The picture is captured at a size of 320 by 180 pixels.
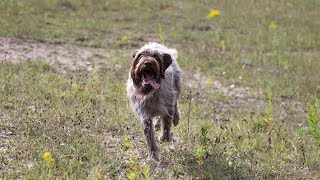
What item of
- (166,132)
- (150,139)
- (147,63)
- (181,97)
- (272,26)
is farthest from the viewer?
(272,26)

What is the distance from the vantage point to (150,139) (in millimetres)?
8031

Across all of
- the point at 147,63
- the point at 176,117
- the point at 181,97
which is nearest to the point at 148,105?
the point at 147,63

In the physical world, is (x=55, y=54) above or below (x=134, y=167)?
below

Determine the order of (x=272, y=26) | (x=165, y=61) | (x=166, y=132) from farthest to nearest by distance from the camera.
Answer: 1. (x=272, y=26)
2. (x=166, y=132)
3. (x=165, y=61)

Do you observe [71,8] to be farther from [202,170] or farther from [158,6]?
[202,170]

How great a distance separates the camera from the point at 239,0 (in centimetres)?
2175

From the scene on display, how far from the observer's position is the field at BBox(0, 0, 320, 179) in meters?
7.70

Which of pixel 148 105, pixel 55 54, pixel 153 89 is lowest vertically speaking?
pixel 55 54

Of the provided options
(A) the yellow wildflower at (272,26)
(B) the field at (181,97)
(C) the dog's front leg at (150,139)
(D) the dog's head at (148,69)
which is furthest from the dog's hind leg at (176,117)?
(A) the yellow wildflower at (272,26)

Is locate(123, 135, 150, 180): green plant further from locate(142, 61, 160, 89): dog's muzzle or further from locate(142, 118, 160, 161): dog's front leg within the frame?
locate(142, 61, 160, 89): dog's muzzle

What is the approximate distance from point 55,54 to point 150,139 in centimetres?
617

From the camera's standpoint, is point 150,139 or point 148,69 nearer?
point 148,69

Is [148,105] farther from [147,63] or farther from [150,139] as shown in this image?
[147,63]

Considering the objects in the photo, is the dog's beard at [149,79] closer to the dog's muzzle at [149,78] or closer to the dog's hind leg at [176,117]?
the dog's muzzle at [149,78]
